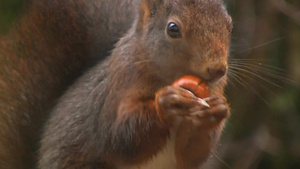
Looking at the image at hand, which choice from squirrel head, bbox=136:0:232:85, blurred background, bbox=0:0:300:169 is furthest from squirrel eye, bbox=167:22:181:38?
blurred background, bbox=0:0:300:169

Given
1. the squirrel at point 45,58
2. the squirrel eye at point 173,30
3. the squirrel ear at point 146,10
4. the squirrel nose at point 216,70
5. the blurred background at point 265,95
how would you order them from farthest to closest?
1. the blurred background at point 265,95
2. the squirrel at point 45,58
3. the squirrel ear at point 146,10
4. the squirrel eye at point 173,30
5. the squirrel nose at point 216,70

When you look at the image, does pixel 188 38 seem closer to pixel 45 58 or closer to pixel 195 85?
pixel 195 85

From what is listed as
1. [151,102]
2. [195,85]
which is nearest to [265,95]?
[151,102]

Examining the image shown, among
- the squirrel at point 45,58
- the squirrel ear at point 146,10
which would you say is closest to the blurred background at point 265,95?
the squirrel at point 45,58

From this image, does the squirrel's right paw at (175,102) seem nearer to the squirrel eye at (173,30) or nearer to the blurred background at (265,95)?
the squirrel eye at (173,30)

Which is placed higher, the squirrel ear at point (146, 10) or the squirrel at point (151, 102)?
the squirrel ear at point (146, 10)

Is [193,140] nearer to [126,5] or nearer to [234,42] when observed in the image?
[126,5]

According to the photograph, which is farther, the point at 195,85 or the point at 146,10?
the point at 146,10

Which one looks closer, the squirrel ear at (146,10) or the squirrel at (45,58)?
the squirrel ear at (146,10)
